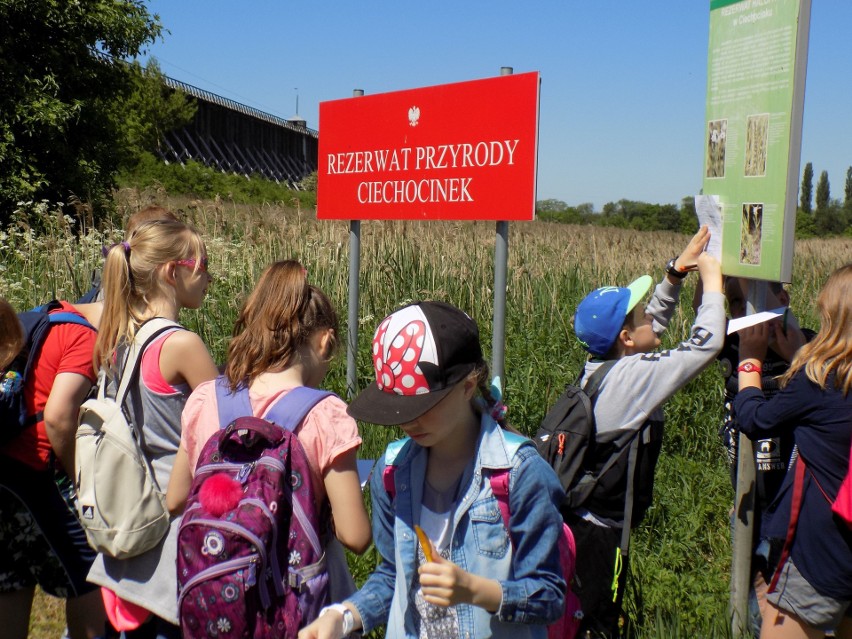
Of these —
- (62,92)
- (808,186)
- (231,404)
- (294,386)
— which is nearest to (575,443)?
(294,386)

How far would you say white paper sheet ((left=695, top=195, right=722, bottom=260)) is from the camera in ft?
8.91

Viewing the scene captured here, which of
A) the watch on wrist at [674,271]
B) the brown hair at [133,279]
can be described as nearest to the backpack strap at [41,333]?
the brown hair at [133,279]

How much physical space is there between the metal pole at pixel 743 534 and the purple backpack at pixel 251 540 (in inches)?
59.1

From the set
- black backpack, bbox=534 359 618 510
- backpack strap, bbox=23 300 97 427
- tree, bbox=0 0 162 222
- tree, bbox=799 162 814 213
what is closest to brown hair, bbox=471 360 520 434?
black backpack, bbox=534 359 618 510

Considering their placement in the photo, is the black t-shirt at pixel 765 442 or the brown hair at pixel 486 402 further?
the black t-shirt at pixel 765 442

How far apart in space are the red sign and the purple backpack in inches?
83.8

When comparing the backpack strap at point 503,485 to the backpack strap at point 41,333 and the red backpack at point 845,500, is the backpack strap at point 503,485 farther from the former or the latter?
the backpack strap at point 41,333

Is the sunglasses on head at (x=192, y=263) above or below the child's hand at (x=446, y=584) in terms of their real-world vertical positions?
above

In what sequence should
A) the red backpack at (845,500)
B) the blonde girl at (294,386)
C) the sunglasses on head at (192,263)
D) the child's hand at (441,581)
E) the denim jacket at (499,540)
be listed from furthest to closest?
1. the sunglasses on head at (192,263)
2. the red backpack at (845,500)
3. the blonde girl at (294,386)
4. the denim jacket at (499,540)
5. the child's hand at (441,581)

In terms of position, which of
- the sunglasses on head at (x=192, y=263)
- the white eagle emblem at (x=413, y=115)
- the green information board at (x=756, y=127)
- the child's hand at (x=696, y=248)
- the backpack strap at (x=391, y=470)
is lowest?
the backpack strap at (x=391, y=470)

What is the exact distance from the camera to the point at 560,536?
1877 millimetres

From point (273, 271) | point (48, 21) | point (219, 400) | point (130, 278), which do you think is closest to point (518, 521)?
point (219, 400)

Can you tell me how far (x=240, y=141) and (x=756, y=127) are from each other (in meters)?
58.3

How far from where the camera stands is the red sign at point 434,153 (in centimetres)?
386
